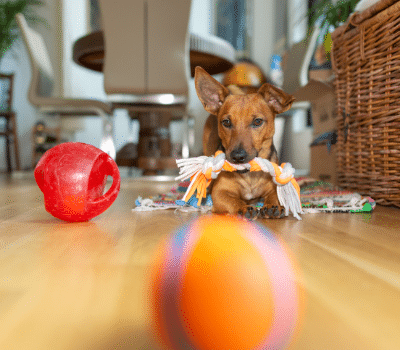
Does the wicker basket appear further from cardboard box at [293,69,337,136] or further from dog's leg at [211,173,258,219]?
dog's leg at [211,173,258,219]

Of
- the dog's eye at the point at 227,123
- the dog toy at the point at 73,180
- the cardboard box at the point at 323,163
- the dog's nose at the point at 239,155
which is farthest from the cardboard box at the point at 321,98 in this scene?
the dog toy at the point at 73,180

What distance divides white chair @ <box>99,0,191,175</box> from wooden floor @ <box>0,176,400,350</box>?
1514mm

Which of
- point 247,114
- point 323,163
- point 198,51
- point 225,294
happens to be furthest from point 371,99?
point 198,51

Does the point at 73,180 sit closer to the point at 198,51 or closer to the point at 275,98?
the point at 275,98

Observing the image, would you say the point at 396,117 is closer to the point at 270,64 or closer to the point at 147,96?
the point at 147,96

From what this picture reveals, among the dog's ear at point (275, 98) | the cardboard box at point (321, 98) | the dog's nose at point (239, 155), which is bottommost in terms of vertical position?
the dog's nose at point (239, 155)

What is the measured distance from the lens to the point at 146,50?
85.0 inches

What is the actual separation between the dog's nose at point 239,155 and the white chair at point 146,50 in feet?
4.41

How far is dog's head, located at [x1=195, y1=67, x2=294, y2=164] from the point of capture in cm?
106

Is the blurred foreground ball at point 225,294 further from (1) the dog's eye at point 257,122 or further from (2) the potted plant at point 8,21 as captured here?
(2) the potted plant at point 8,21

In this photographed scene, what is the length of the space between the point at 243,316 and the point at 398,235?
0.55 m

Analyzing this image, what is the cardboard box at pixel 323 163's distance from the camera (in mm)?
1714

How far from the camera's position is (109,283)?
0.47 m

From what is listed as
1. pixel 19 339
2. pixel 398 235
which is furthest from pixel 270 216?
pixel 19 339
